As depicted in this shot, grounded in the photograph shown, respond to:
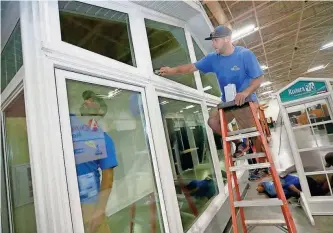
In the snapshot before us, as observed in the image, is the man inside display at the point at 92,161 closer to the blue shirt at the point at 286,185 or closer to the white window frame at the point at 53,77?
the white window frame at the point at 53,77

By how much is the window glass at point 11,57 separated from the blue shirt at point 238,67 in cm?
193

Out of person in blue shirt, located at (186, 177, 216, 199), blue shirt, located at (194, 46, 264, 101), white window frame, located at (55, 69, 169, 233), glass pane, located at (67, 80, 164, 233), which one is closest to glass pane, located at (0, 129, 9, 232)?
glass pane, located at (67, 80, 164, 233)

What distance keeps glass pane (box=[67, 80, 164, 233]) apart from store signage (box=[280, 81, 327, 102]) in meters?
2.16

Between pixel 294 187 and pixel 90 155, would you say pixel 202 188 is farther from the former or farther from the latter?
pixel 90 155

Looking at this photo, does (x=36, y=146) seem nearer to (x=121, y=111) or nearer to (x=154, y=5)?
(x=121, y=111)

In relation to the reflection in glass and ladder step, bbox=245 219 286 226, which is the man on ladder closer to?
ladder step, bbox=245 219 286 226

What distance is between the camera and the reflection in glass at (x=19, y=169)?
5.74 feet

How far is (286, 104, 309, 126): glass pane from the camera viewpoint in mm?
2918

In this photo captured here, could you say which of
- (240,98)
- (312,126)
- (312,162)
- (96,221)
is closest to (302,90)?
(312,126)

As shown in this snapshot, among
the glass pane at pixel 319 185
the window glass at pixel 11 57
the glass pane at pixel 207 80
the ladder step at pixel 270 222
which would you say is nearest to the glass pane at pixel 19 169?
the window glass at pixel 11 57

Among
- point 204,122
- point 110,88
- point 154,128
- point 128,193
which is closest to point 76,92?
point 110,88

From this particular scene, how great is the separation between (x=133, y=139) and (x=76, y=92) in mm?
972

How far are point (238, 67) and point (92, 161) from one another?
177 centimetres

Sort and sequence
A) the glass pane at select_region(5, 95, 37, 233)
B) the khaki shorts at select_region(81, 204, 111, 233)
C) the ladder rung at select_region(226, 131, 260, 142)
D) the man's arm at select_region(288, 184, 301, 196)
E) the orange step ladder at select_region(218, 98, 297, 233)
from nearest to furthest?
the khaki shorts at select_region(81, 204, 111, 233) < the orange step ladder at select_region(218, 98, 297, 233) < the glass pane at select_region(5, 95, 37, 233) < the ladder rung at select_region(226, 131, 260, 142) < the man's arm at select_region(288, 184, 301, 196)
